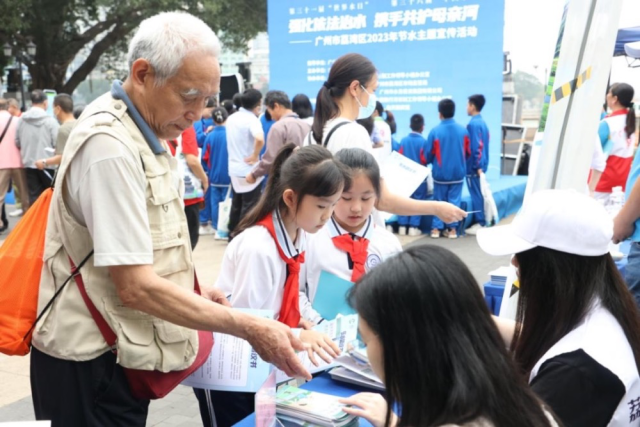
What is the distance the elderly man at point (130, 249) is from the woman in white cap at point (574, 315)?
1.94ft

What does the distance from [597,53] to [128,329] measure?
73.0 inches

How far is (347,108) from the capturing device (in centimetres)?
308

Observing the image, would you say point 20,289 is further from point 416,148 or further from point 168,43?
point 416,148

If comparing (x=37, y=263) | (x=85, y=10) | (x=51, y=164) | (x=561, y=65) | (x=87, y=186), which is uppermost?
(x=85, y=10)

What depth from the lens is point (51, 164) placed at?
694 centimetres

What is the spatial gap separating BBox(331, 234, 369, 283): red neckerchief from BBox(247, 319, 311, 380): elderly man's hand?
0.84m

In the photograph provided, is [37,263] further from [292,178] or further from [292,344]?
[292,178]

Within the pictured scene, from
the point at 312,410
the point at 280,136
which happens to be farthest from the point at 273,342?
the point at 280,136

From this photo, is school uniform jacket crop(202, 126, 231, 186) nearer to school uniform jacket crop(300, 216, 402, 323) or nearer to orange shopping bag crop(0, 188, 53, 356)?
school uniform jacket crop(300, 216, 402, 323)

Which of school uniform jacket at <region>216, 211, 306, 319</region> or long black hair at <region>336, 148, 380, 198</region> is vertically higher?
long black hair at <region>336, 148, 380, 198</region>

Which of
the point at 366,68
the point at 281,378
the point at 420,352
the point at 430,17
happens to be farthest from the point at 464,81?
the point at 420,352

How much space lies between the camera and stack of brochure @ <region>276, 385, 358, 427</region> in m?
1.52

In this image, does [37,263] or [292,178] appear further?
[292,178]

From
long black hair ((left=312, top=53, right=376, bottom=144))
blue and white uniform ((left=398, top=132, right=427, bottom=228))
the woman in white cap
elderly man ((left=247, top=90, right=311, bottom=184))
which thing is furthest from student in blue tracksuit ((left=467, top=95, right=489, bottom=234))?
the woman in white cap
